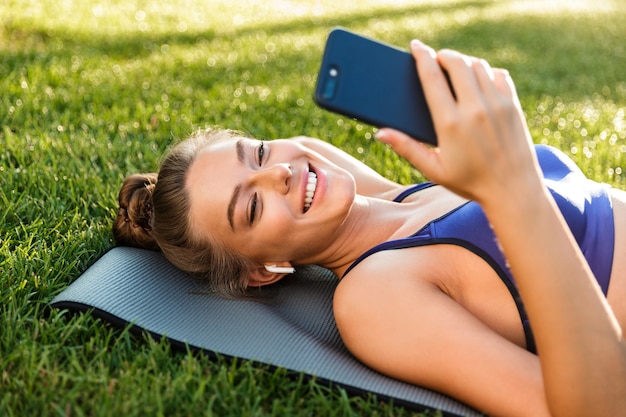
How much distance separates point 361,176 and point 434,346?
1.33m

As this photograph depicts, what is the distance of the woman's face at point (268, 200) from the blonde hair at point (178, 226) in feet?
0.17

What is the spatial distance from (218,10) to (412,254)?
8.40 metres

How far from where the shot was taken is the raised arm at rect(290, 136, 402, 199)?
3406 millimetres

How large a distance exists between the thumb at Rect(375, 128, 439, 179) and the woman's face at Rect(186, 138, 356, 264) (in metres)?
1.03

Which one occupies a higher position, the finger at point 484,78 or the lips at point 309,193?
the finger at point 484,78

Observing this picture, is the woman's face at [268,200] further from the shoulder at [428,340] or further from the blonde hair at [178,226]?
the shoulder at [428,340]

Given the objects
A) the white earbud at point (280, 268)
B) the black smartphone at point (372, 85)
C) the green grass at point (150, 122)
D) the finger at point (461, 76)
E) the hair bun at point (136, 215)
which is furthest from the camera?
the hair bun at point (136, 215)

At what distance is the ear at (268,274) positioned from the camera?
2902 mm

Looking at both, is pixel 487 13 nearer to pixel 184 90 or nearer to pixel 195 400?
pixel 184 90

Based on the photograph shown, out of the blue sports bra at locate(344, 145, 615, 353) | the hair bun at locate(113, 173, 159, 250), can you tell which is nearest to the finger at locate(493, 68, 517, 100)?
the blue sports bra at locate(344, 145, 615, 353)

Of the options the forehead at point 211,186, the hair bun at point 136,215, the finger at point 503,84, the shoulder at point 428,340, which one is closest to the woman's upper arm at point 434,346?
the shoulder at point 428,340

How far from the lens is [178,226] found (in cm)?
296

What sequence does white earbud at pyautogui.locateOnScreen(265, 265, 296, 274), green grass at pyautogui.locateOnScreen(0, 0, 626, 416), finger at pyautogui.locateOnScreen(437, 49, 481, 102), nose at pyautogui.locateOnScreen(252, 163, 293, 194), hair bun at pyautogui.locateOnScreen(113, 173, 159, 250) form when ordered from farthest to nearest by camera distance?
1. hair bun at pyautogui.locateOnScreen(113, 173, 159, 250)
2. white earbud at pyautogui.locateOnScreen(265, 265, 296, 274)
3. nose at pyautogui.locateOnScreen(252, 163, 293, 194)
4. green grass at pyautogui.locateOnScreen(0, 0, 626, 416)
5. finger at pyautogui.locateOnScreen(437, 49, 481, 102)

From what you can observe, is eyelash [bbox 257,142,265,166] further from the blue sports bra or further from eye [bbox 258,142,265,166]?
the blue sports bra
